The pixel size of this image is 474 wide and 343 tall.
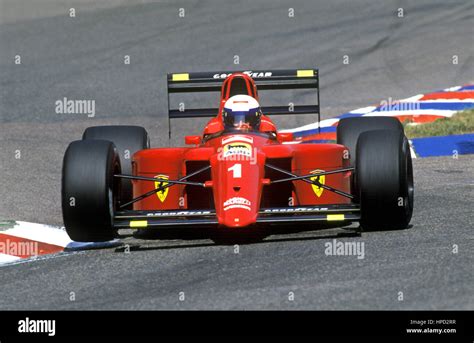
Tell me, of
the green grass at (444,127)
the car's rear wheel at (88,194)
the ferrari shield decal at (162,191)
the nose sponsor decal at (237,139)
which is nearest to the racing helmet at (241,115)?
the nose sponsor decal at (237,139)

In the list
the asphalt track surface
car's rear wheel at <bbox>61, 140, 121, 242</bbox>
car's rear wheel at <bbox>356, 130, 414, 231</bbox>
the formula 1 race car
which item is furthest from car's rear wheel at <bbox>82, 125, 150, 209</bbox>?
car's rear wheel at <bbox>356, 130, 414, 231</bbox>

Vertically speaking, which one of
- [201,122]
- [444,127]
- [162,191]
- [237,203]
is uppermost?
[201,122]

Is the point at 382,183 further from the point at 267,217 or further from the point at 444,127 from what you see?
the point at 444,127

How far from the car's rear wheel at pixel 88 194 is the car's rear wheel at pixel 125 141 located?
1395 millimetres

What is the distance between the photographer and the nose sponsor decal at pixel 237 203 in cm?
1014

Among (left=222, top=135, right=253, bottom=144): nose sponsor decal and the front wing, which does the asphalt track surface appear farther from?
(left=222, top=135, right=253, bottom=144): nose sponsor decal

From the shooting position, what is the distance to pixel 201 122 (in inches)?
757

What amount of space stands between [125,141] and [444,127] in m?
5.84

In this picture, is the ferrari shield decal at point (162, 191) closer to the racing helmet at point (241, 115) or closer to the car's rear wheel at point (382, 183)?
the racing helmet at point (241, 115)

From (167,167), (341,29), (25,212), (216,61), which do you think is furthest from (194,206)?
(341,29)

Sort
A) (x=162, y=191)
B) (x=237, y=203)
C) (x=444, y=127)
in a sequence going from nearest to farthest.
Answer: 1. (x=237, y=203)
2. (x=162, y=191)
3. (x=444, y=127)

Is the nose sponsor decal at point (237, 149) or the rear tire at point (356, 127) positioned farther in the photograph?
the rear tire at point (356, 127)

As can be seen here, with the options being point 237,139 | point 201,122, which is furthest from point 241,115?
point 201,122

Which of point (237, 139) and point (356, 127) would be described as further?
point (356, 127)
